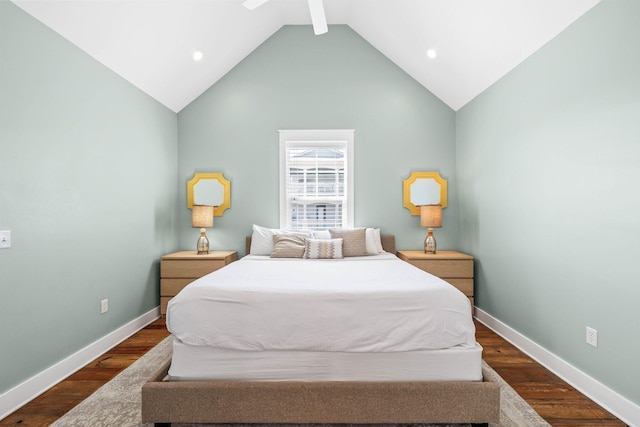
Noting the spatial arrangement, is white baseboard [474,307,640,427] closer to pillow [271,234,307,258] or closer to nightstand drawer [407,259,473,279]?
nightstand drawer [407,259,473,279]

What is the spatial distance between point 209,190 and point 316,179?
1373mm

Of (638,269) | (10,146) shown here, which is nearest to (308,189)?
(10,146)

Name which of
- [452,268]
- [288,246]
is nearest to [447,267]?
[452,268]

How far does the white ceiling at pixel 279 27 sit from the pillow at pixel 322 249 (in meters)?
2.27

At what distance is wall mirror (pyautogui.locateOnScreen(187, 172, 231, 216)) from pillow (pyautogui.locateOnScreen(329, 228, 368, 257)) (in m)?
1.49

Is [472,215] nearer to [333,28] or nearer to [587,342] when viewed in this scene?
[587,342]

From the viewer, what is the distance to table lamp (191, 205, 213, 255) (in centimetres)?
369

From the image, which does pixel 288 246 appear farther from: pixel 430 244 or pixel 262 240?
pixel 430 244

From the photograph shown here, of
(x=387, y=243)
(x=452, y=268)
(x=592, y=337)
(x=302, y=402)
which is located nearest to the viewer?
(x=302, y=402)

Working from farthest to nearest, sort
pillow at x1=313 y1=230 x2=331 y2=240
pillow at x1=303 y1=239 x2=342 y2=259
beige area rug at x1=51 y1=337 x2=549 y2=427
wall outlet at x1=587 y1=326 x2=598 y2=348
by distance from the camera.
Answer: pillow at x1=313 y1=230 x2=331 y2=240 → pillow at x1=303 y1=239 x2=342 y2=259 → wall outlet at x1=587 y1=326 x2=598 y2=348 → beige area rug at x1=51 y1=337 x2=549 y2=427

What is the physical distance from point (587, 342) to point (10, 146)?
3.78 m

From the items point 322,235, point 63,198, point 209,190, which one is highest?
point 209,190

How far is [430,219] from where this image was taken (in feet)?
12.1

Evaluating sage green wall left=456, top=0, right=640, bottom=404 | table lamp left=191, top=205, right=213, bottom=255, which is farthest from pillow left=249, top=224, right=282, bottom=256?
sage green wall left=456, top=0, right=640, bottom=404
